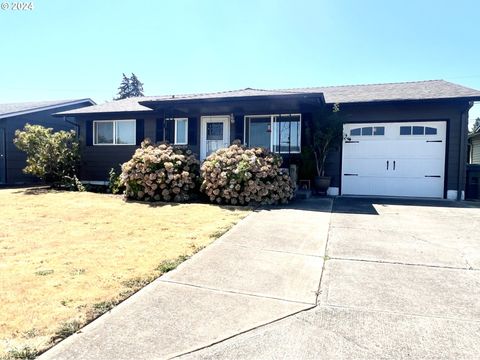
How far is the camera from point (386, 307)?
2.79 meters

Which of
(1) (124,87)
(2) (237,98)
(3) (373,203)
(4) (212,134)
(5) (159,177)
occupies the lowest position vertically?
(3) (373,203)

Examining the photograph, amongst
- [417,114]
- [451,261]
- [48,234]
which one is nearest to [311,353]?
[451,261]

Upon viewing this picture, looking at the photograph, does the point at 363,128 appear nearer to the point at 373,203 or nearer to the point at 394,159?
the point at 394,159

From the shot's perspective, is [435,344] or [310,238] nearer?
[435,344]

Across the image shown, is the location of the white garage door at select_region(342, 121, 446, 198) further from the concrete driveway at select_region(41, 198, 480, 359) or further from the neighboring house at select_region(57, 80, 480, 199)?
the concrete driveway at select_region(41, 198, 480, 359)

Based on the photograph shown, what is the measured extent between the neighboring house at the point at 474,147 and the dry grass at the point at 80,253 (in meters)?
17.1

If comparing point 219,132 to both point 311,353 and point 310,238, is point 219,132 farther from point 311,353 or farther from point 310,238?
point 311,353

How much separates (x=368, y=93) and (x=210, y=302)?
10762 millimetres

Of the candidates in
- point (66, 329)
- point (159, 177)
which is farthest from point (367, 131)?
point (66, 329)

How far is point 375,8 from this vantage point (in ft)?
34.0

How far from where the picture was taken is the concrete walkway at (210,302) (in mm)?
2168

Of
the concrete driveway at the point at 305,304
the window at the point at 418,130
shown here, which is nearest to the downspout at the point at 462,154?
the window at the point at 418,130

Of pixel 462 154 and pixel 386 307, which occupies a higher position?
pixel 462 154

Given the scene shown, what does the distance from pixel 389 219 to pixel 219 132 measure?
7.27 m
